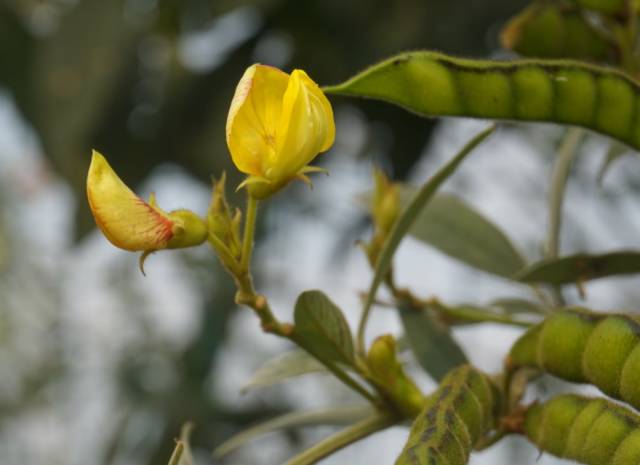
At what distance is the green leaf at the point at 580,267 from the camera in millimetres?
728

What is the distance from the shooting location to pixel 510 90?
0.55 meters

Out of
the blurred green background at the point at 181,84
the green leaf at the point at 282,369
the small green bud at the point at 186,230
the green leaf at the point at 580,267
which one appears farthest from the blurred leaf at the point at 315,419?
the blurred green background at the point at 181,84

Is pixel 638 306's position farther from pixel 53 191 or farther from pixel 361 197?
pixel 53 191

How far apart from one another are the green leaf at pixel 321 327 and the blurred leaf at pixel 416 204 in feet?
0.26

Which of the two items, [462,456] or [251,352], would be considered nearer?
[462,456]

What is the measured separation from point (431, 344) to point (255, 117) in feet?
0.94

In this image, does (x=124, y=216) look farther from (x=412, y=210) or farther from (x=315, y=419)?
(x=315, y=419)

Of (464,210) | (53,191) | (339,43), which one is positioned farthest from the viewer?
(53,191)

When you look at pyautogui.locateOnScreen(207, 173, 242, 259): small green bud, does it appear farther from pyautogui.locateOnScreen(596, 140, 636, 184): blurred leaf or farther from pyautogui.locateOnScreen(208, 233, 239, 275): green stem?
pyautogui.locateOnScreen(596, 140, 636, 184): blurred leaf

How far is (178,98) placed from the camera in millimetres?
1990

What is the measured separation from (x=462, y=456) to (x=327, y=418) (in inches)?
13.3

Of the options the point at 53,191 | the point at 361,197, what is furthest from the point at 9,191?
the point at 361,197

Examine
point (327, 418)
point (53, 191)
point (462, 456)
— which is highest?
point (53, 191)

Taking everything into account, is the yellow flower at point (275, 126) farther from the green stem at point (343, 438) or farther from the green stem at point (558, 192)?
the green stem at point (558, 192)
